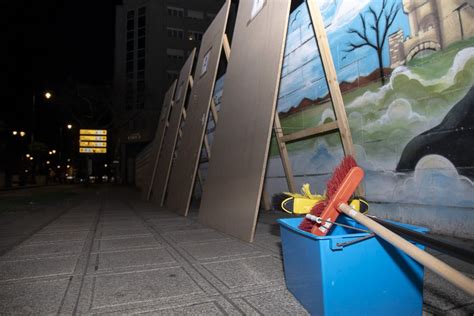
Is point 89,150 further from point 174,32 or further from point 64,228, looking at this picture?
point 64,228

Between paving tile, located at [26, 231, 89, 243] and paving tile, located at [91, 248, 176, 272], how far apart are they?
1307mm

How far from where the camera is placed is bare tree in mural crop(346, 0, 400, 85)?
179 inches

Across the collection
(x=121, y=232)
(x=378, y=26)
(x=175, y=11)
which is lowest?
(x=121, y=232)

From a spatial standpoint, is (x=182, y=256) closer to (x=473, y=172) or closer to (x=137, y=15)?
(x=473, y=172)

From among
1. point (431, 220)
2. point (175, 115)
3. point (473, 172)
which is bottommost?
point (431, 220)

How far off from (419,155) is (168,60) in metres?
39.7

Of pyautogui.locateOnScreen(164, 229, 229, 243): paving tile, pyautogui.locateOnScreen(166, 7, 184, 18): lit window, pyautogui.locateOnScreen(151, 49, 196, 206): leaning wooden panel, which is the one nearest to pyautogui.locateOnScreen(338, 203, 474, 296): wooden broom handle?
pyautogui.locateOnScreen(164, 229, 229, 243): paving tile

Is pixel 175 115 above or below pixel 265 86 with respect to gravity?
above

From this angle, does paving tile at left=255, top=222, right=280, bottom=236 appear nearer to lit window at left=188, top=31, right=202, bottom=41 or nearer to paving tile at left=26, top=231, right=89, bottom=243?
paving tile at left=26, top=231, right=89, bottom=243

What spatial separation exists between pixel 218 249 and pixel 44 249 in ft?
7.19

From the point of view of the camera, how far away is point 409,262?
1788 millimetres

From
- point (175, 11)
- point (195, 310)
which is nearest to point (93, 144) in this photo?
point (175, 11)

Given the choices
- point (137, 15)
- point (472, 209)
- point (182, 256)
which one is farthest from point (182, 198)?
point (137, 15)

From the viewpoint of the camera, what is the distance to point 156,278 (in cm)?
276
